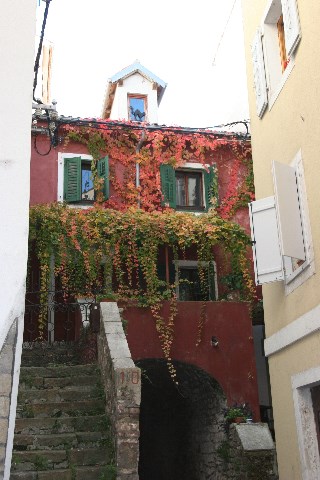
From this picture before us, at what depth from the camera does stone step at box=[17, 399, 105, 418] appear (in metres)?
7.74

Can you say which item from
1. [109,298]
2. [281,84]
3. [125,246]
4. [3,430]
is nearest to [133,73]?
[125,246]

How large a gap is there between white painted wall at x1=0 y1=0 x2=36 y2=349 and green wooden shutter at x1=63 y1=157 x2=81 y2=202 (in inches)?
309

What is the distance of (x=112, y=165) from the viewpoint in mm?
14117

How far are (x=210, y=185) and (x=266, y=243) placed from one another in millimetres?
6870

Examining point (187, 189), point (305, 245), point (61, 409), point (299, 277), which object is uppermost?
point (187, 189)

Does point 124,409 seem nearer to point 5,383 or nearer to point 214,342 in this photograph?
point 5,383

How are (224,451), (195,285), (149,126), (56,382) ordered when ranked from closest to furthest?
1. (56,382)
2. (224,451)
3. (195,285)
4. (149,126)

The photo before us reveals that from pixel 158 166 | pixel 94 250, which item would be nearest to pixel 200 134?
pixel 158 166

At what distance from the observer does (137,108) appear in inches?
632

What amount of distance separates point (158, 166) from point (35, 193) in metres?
3.08

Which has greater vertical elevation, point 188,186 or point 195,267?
point 188,186

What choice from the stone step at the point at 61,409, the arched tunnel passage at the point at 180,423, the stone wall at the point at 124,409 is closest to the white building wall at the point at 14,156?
the stone wall at the point at 124,409

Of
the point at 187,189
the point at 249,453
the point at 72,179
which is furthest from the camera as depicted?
the point at 187,189

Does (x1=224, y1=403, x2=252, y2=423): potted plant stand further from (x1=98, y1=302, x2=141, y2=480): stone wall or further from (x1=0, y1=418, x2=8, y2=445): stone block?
(x1=0, y1=418, x2=8, y2=445): stone block
